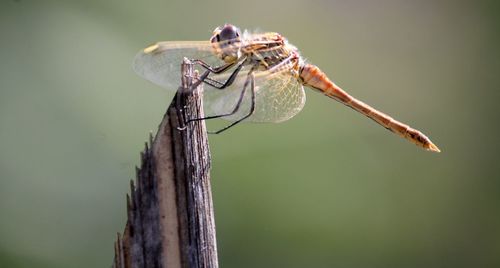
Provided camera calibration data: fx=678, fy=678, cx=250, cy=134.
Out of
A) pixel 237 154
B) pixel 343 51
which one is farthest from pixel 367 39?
pixel 237 154

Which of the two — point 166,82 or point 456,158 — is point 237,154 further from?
point 456,158

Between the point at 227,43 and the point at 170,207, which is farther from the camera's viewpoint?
the point at 227,43

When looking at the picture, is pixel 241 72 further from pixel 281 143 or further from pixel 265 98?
→ pixel 281 143

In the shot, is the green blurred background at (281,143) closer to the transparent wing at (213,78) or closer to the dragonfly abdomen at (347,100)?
the dragonfly abdomen at (347,100)

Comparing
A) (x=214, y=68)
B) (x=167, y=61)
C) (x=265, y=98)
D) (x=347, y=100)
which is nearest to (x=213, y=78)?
(x=214, y=68)

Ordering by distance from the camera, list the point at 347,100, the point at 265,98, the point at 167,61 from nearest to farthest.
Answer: the point at 167,61
the point at 265,98
the point at 347,100

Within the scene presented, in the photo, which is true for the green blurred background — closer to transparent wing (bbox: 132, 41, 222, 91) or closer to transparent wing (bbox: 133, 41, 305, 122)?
transparent wing (bbox: 133, 41, 305, 122)
